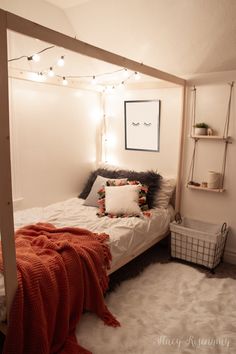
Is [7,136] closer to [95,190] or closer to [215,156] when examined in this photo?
[95,190]

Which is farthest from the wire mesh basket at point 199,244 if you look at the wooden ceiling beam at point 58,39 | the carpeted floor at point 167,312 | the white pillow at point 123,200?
the wooden ceiling beam at point 58,39

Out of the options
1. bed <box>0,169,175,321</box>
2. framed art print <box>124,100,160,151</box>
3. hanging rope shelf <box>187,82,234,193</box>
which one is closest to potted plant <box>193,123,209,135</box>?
hanging rope shelf <box>187,82,234,193</box>

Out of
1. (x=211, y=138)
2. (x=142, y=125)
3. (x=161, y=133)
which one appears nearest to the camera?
(x=211, y=138)

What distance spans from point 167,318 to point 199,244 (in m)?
0.92

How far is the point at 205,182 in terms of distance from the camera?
9.91 ft

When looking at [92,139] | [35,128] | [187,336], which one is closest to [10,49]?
[35,128]

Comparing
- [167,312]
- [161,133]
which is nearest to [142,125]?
[161,133]

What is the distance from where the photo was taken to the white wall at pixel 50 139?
2857 mm

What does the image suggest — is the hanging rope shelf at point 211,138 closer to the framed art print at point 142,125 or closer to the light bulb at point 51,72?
the framed art print at point 142,125

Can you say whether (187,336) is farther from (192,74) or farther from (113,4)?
(113,4)

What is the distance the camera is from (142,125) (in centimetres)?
341

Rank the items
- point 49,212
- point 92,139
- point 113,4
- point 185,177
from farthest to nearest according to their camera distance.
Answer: point 92,139 < point 185,177 < point 49,212 < point 113,4

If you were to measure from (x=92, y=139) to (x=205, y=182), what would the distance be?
5.22ft

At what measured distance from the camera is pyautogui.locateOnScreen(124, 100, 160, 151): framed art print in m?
3.31
